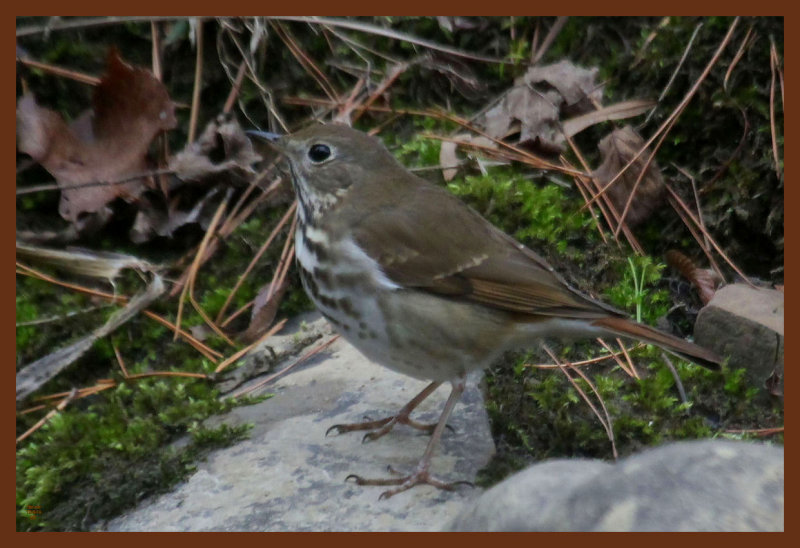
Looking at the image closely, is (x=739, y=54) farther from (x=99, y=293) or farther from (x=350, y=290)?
(x=99, y=293)

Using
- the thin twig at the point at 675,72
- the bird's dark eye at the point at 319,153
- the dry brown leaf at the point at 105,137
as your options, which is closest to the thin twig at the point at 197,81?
the dry brown leaf at the point at 105,137

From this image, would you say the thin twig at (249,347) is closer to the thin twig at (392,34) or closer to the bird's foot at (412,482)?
the bird's foot at (412,482)

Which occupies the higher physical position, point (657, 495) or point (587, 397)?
point (657, 495)

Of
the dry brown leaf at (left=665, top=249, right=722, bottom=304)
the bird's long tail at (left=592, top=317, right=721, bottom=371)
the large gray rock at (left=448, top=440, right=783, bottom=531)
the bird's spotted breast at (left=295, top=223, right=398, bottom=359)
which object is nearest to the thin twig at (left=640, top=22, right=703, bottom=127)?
the dry brown leaf at (left=665, top=249, right=722, bottom=304)

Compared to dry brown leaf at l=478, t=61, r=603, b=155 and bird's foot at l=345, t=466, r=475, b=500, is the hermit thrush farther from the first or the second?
dry brown leaf at l=478, t=61, r=603, b=155

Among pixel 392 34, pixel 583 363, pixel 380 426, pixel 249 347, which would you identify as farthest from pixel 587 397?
pixel 392 34
